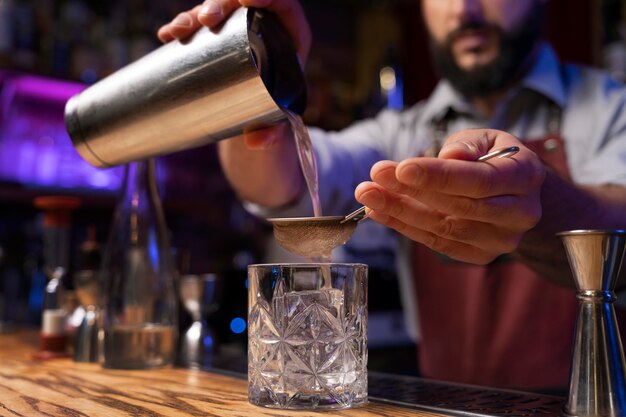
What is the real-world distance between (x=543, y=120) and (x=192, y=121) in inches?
50.0

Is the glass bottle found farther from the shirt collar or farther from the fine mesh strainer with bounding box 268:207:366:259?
the shirt collar

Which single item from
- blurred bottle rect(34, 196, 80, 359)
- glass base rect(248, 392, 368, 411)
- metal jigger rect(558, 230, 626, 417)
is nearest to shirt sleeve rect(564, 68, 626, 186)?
metal jigger rect(558, 230, 626, 417)

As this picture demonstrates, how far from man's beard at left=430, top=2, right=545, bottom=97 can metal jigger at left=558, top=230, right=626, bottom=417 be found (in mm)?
1305

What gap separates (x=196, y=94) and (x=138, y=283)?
0.44m

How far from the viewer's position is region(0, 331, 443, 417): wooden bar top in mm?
847

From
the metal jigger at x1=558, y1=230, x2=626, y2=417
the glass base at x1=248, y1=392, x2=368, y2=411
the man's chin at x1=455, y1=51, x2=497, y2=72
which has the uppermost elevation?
the man's chin at x1=455, y1=51, x2=497, y2=72

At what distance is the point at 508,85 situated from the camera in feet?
6.75

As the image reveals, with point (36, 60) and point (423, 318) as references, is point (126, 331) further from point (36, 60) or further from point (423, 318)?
point (36, 60)

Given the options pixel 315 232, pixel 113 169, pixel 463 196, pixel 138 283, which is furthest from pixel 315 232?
pixel 113 169

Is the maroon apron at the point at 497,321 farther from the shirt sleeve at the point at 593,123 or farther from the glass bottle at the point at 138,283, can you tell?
the glass bottle at the point at 138,283

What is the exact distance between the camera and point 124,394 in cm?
98

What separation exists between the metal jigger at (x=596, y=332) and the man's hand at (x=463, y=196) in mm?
82

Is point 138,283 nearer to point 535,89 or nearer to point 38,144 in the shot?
point 535,89

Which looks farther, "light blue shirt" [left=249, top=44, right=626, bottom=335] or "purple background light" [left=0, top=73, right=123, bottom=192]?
"purple background light" [left=0, top=73, right=123, bottom=192]
